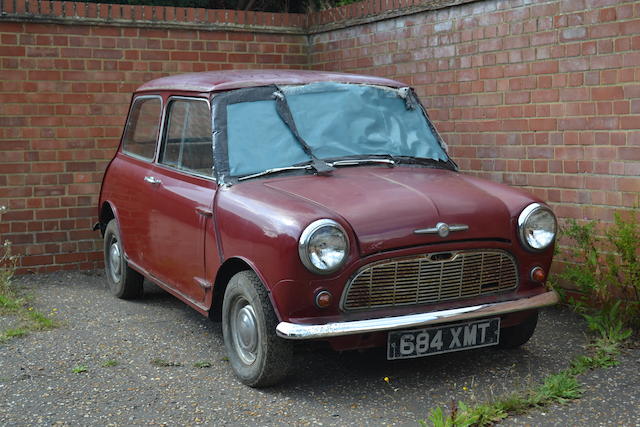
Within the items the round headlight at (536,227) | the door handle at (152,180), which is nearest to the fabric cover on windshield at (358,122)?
the round headlight at (536,227)

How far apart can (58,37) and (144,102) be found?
6.14ft

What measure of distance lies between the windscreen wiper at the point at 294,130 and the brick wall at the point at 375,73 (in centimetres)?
211

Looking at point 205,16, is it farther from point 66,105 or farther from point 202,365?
point 202,365

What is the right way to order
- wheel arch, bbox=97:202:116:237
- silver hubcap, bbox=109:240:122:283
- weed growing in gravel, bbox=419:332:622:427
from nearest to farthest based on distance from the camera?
weed growing in gravel, bbox=419:332:622:427
silver hubcap, bbox=109:240:122:283
wheel arch, bbox=97:202:116:237

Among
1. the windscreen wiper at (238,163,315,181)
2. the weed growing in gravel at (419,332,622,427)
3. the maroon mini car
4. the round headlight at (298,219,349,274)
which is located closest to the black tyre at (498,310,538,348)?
the maroon mini car

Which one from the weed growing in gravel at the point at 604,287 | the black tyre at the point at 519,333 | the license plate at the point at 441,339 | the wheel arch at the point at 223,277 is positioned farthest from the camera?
the black tyre at the point at 519,333

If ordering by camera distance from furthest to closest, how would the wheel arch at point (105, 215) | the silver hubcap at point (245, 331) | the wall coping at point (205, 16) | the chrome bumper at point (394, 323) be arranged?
the wall coping at point (205, 16)
the wheel arch at point (105, 215)
the silver hubcap at point (245, 331)
the chrome bumper at point (394, 323)

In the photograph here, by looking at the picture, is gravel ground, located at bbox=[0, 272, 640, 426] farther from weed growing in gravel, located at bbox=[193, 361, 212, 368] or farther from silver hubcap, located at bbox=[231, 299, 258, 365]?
silver hubcap, located at bbox=[231, 299, 258, 365]

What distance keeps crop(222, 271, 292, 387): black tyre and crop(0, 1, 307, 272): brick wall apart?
3649 mm

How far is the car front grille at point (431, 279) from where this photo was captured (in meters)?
4.16

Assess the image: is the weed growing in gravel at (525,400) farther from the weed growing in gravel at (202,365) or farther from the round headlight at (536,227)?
the weed growing in gravel at (202,365)

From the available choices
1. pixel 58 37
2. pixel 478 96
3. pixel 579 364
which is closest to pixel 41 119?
pixel 58 37

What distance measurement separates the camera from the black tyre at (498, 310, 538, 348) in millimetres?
4918

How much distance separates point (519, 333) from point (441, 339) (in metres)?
0.86
